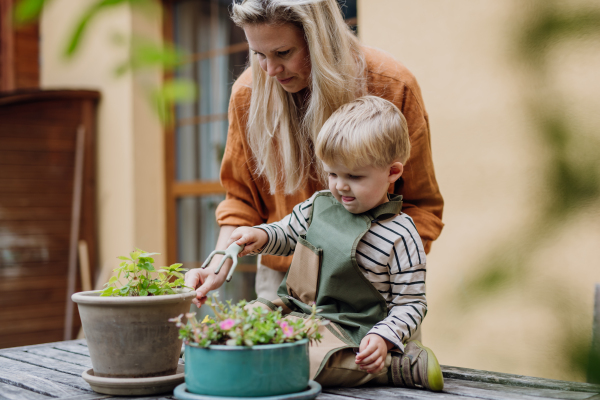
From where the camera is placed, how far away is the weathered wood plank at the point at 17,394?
108 cm

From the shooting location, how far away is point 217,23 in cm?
389

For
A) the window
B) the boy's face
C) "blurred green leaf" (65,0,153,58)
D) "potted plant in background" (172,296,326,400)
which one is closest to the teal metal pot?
"potted plant in background" (172,296,326,400)

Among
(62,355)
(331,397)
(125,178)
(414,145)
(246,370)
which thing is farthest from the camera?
(125,178)

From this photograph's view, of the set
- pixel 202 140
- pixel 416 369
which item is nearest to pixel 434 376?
pixel 416 369

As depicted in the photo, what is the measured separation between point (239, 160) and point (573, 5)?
4.60 feet

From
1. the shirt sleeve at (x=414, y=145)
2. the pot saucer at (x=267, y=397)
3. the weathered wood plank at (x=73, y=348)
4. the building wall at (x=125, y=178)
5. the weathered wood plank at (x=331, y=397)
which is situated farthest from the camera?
the building wall at (x=125, y=178)

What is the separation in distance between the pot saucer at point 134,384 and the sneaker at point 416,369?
1.27ft

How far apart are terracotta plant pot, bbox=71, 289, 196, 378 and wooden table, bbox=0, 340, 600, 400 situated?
5 centimetres

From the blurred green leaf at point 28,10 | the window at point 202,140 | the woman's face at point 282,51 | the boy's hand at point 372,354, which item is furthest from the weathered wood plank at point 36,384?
the window at point 202,140

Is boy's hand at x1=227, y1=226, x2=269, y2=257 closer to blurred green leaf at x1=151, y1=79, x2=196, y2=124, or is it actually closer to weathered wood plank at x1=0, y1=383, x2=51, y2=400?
weathered wood plank at x1=0, y1=383, x2=51, y2=400

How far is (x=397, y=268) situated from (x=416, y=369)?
7.1 inches

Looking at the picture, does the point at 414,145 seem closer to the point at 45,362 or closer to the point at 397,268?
the point at 397,268

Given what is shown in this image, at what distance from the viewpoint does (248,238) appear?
1.16 m

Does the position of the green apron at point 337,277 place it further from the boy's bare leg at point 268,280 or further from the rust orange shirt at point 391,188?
the boy's bare leg at point 268,280
